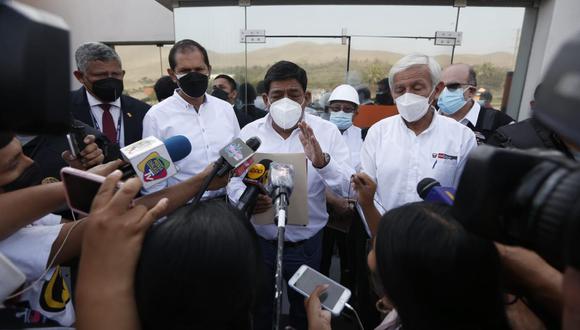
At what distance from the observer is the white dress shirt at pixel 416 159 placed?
5.71ft

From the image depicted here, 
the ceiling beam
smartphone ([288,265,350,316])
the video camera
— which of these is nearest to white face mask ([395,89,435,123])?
smartphone ([288,265,350,316])

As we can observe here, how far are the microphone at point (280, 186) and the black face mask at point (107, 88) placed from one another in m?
1.62

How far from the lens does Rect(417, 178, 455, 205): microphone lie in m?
1.03

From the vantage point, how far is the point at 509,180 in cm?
57

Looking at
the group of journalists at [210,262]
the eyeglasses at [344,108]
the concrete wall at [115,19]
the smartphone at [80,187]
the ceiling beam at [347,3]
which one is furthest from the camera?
the concrete wall at [115,19]

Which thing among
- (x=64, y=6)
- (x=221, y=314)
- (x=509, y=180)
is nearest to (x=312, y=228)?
(x=221, y=314)

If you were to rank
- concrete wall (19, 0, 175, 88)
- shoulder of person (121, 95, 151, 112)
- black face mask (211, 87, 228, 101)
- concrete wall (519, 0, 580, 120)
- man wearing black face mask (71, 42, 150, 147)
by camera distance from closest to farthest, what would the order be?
man wearing black face mask (71, 42, 150, 147)
shoulder of person (121, 95, 151, 112)
black face mask (211, 87, 228, 101)
concrete wall (519, 0, 580, 120)
concrete wall (19, 0, 175, 88)

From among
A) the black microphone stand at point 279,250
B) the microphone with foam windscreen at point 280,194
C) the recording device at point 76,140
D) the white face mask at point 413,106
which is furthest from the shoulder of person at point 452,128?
the recording device at point 76,140

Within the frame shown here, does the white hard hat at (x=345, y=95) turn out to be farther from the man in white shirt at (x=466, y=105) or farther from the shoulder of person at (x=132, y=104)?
the shoulder of person at (x=132, y=104)

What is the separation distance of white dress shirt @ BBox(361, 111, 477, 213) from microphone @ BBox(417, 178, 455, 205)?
0.54 metres

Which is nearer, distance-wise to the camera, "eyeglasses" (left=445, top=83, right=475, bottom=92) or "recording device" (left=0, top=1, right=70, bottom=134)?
"recording device" (left=0, top=1, right=70, bottom=134)

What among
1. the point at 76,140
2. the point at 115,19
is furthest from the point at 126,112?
the point at 115,19

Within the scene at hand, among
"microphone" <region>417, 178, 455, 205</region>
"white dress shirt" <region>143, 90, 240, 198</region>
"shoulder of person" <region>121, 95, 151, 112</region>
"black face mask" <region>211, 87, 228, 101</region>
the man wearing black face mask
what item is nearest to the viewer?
"microphone" <region>417, 178, 455, 205</region>

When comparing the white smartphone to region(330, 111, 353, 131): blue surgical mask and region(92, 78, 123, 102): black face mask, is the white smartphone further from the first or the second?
region(330, 111, 353, 131): blue surgical mask
